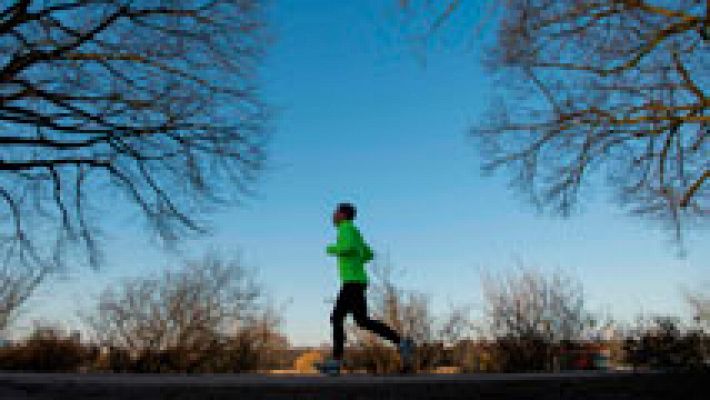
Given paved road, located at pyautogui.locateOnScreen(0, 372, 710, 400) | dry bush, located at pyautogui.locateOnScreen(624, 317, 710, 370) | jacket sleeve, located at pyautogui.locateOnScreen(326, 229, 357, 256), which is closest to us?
paved road, located at pyautogui.locateOnScreen(0, 372, 710, 400)

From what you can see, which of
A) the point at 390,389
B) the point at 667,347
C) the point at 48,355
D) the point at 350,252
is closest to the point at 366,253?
the point at 350,252

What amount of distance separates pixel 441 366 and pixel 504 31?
6.85 meters

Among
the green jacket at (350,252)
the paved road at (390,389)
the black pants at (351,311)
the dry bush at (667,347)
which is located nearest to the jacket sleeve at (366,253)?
the green jacket at (350,252)

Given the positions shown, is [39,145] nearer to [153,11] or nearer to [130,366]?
[153,11]

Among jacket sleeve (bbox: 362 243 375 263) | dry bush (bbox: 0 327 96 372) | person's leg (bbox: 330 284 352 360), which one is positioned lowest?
dry bush (bbox: 0 327 96 372)

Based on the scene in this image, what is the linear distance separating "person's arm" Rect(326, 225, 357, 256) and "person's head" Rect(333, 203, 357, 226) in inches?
6.8

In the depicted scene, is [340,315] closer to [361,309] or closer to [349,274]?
[361,309]

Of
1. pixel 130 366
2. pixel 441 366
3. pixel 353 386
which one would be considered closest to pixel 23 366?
pixel 130 366

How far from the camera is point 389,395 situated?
14.1 feet

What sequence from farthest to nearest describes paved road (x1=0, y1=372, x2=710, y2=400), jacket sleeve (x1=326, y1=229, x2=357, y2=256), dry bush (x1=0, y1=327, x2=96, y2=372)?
dry bush (x1=0, y1=327, x2=96, y2=372)
jacket sleeve (x1=326, y1=229, x2=357, y2=256)
paved road (x1=0, y1=372, x2=710, y2=400)

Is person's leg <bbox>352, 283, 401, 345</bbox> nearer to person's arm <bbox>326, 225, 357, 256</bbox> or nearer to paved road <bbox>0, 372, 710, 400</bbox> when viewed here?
person's arm <bbox>326, 225, 357, 256</bbox>

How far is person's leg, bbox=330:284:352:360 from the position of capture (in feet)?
20.0

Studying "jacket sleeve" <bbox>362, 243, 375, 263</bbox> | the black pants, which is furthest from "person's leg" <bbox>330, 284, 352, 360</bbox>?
"jacket sleeve" <bbox>362, 243, 375, 263</bbox>

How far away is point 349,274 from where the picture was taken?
Answer: 6.04m
